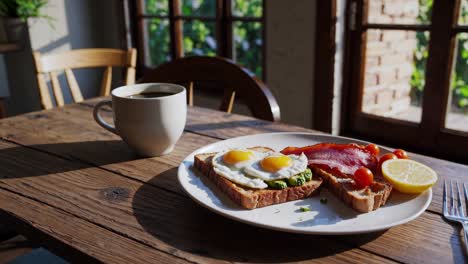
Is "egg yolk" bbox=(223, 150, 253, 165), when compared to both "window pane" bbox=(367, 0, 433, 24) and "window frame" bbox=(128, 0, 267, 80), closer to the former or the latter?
"window pane" bbox=(367, 0, 433, 24)

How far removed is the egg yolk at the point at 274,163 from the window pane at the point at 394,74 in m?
1.36

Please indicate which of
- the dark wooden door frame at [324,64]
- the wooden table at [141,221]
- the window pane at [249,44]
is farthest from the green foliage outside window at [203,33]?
the wooden table at [141,221]

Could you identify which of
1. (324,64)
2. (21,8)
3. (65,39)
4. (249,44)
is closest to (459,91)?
(324,64)

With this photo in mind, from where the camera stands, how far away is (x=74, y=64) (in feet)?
5.27

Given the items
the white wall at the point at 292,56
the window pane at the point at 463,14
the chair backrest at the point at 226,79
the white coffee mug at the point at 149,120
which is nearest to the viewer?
the white coffee mug at the point at 149,120

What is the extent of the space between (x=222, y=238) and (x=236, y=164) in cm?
14

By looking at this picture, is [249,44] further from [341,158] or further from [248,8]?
[341,158]

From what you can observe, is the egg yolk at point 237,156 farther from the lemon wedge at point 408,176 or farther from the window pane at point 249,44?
the window pane at point 249,44

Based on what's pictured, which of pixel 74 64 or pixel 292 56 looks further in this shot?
pixel 292 56

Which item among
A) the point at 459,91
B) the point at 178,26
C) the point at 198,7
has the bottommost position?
the point at 459,91

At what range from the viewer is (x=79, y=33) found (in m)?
2.95

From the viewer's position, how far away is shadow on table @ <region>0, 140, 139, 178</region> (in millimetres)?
817

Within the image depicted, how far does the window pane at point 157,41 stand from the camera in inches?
119

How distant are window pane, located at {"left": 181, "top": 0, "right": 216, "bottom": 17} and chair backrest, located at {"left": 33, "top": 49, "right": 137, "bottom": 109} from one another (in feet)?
3.99
